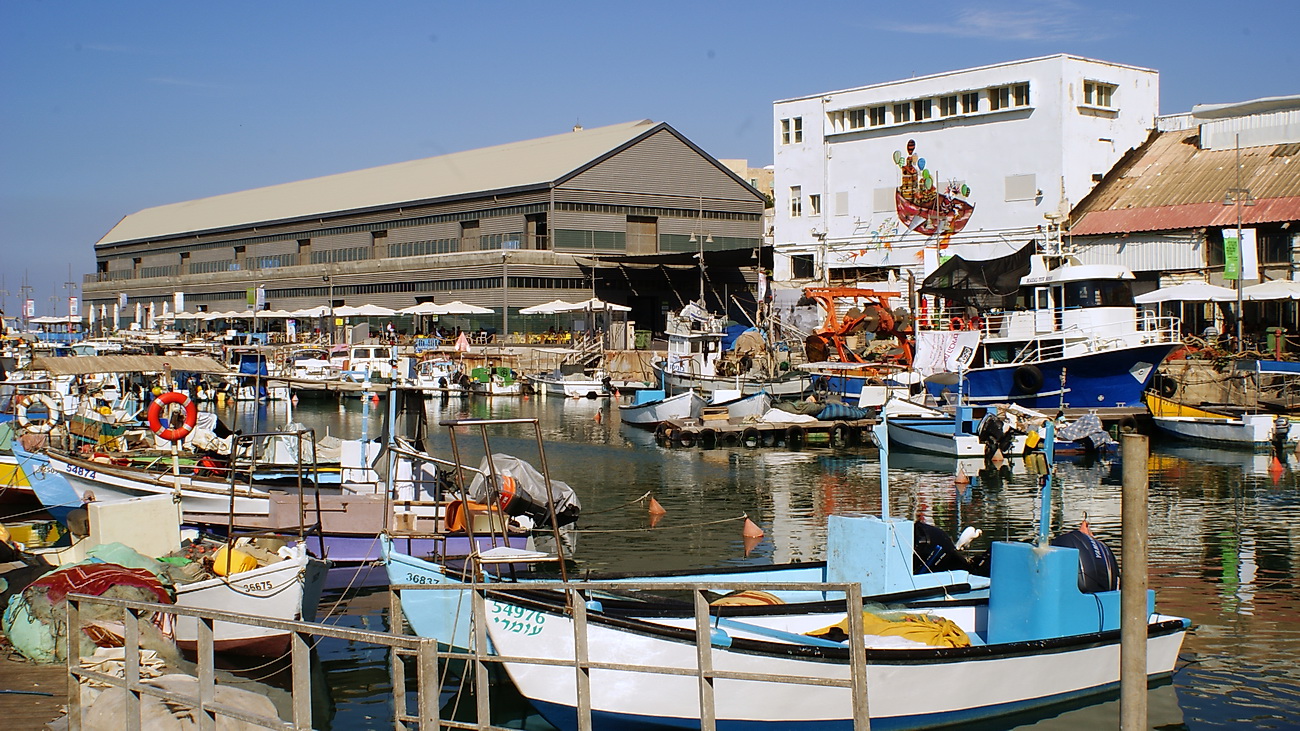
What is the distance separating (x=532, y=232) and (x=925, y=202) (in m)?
24.9

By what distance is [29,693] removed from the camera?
1162cm

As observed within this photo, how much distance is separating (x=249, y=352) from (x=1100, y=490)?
1789 inches

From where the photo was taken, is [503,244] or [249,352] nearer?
[249,352]

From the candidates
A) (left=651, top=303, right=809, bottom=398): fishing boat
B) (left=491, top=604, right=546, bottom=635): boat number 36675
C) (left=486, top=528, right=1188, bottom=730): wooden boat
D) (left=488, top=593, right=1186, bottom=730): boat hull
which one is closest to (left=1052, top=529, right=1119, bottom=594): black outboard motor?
(left=486, top=528, right=1188, bottom=730): wooden boat

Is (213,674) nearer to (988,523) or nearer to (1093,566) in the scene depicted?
(1093,566)

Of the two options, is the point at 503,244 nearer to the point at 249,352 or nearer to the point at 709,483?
the point at 249,352

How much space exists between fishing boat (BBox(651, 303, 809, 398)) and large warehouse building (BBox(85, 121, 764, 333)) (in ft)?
30.8

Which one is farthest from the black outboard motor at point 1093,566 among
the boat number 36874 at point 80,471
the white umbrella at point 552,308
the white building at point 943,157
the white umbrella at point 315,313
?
the white umbrella at point 315,313

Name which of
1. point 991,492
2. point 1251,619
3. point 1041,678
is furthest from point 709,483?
point 1041,678

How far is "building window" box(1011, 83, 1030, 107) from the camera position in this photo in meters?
54.1

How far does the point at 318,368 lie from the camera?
62375 mm

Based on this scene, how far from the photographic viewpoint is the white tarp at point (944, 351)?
41594 millimetres

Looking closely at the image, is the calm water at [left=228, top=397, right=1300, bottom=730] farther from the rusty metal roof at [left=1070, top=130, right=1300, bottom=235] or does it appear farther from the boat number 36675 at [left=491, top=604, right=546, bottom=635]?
the rusty metal roof at [left=1070, top=130, right=1300, bottom=235]

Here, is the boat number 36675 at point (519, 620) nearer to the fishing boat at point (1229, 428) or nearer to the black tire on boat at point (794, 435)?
the black tire on boat at point (794, 435)
